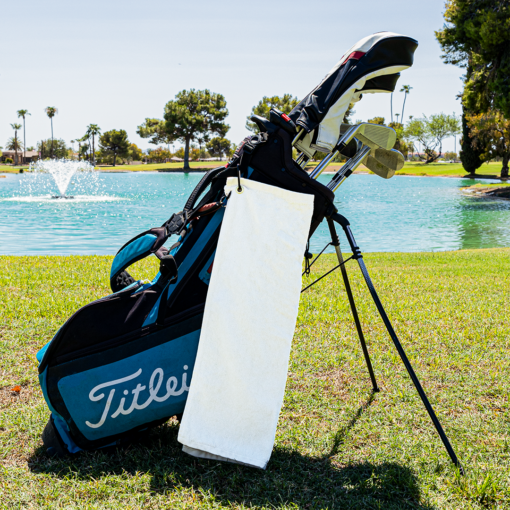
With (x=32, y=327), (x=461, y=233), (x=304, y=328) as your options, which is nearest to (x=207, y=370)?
(x=304, y=328)

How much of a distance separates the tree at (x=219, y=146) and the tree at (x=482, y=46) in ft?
220

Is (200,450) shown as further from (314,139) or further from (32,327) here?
(32,327)

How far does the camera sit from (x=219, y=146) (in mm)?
91562

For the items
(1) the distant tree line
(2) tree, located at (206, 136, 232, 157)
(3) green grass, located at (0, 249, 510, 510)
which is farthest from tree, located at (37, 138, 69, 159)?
(3) green grass, located at (0, 249, 510, 510)

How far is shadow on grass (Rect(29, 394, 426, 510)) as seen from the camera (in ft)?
6.29

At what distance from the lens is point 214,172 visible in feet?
6.98

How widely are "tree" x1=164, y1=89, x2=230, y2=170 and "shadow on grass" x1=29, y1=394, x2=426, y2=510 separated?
229 feet

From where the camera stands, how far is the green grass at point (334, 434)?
1.93 meters

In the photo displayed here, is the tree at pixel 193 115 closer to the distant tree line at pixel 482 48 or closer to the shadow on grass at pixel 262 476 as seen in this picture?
the distant tree line at pixel 482 48

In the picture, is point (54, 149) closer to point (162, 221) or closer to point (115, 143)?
point (115, 143)

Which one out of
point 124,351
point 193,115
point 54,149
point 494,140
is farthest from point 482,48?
point 54,149

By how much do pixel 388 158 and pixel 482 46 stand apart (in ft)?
74.0

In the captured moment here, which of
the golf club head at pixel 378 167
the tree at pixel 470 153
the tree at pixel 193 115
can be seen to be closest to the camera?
the golf club head at pixel 378 167

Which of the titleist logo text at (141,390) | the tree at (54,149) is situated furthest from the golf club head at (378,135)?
the tree at (54,149)
